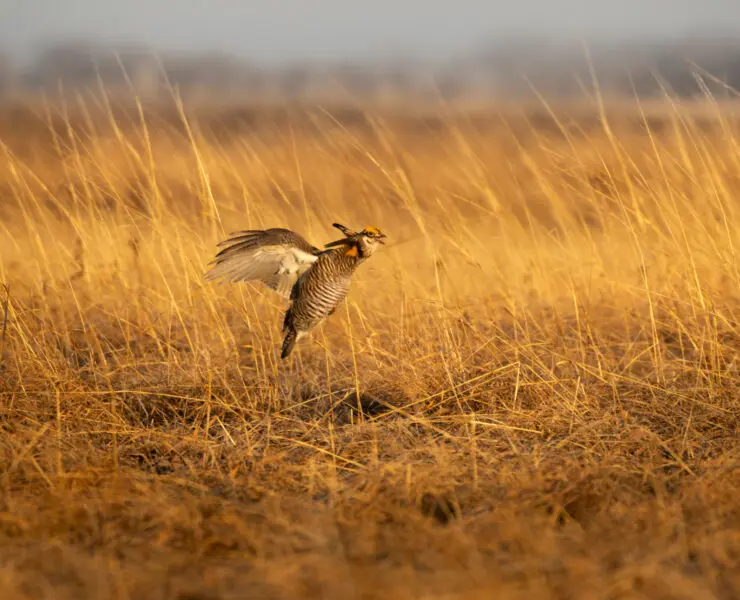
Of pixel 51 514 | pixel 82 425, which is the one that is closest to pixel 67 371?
pixel 82 425

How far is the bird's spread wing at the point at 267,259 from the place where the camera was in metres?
3.81

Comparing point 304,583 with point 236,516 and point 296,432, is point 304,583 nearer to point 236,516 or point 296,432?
point 236,516

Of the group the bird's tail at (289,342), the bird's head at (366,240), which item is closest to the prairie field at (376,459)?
the bird's tail at (289,342)

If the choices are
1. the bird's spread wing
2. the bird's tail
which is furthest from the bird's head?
the bird's tail

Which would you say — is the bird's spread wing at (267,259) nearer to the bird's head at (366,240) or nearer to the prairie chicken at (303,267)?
the prairie chicken at (303,267)

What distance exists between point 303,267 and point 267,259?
0.19m

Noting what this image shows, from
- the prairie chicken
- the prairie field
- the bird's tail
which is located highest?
the prairie chicken

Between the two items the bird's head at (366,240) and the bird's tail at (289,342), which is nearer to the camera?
the bird's head at (366,240)

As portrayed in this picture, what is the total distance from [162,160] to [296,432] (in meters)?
6.97

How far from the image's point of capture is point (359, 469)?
119 inches

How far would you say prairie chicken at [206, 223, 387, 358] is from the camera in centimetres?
387

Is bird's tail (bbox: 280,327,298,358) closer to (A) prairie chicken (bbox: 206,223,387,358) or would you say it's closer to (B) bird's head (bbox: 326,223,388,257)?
(A) prairie chicken (bbox: 206,223,387,358)

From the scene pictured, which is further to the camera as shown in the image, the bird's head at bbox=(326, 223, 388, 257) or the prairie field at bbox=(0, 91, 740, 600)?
the bird's head at bbox=(326, 223, 388, 257)

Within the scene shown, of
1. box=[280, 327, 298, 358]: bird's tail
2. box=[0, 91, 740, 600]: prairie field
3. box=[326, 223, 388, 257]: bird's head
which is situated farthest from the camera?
box=[280, 327, 298, 358]: bird's tail
